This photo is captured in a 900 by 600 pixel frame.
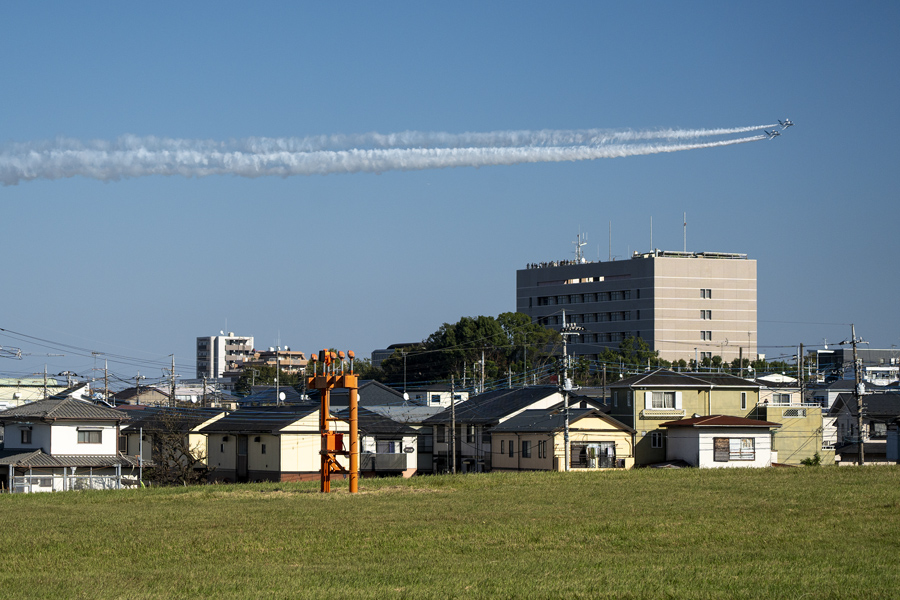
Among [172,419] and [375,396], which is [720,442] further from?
[172,419]

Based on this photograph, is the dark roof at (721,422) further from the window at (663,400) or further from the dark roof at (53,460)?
the dark roof at (53,460)

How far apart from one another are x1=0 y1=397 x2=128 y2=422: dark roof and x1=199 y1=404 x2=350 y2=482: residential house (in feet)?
23.0

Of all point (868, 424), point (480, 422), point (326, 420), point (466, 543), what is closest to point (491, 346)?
point (868, 424)

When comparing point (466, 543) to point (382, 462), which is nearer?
point (466, 543)

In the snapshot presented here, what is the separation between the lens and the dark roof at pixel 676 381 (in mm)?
57625

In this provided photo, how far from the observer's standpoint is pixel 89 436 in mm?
49688

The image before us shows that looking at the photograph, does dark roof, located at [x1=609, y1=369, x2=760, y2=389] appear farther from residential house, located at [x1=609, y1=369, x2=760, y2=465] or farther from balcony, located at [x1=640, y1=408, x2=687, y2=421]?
balcony, located at [x1=640, y1=408, x2=687, y2=421]

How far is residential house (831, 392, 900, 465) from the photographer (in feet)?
222

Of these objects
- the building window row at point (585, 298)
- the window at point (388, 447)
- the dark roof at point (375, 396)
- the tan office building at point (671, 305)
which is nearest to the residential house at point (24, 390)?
the dark roof at point (375, 396)

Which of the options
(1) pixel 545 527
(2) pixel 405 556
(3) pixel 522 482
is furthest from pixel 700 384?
(2) pixel 405 556

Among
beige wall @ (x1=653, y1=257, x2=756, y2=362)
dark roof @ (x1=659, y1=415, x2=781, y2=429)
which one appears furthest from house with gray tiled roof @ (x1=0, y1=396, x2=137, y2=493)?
beige wall @ (x1=653, y1=257, x2=756, y2=362)

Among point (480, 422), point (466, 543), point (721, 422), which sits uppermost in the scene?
point (721, 422)

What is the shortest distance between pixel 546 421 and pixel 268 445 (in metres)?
14.6

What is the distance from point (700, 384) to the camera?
58969mm
